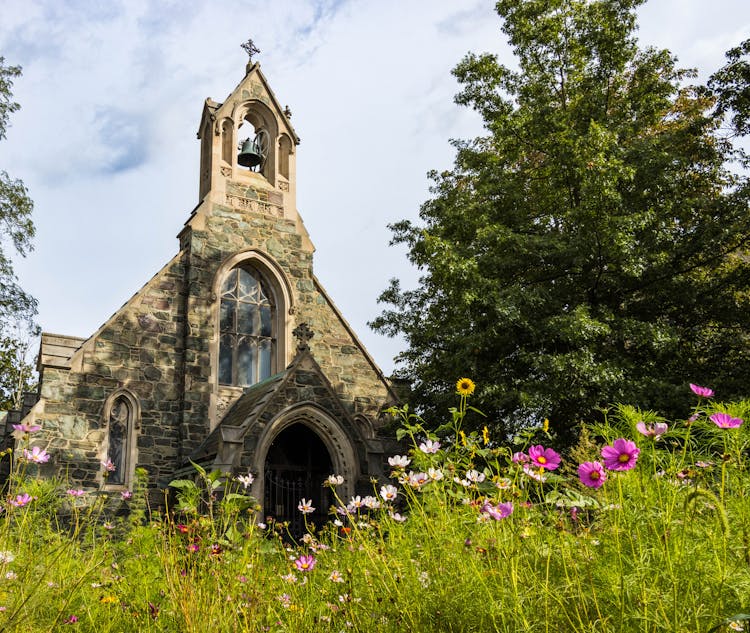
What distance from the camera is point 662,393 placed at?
11078 millimetres

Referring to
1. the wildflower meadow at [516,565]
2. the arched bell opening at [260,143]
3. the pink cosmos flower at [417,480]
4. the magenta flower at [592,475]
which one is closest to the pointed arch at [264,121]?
the arched bell opening at [260,143]

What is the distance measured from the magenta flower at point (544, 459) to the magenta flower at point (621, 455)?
567 mm

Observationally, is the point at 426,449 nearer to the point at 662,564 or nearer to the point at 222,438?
the point at 662,564

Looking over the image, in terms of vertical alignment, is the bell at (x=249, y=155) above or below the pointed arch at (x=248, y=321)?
above

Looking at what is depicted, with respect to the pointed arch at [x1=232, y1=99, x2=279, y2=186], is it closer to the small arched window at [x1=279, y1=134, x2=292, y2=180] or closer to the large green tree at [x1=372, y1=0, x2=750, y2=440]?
the small arched window at [x1=279, y1=134, x2=292, y2=180]

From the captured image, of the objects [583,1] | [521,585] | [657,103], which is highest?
[583,1]

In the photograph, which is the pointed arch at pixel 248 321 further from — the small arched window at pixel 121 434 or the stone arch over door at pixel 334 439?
the stone arch over door at pixel 334 439

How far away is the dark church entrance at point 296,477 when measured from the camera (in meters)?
13.5

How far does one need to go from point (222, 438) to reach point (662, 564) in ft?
32.1

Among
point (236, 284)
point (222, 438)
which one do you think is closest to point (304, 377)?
point (222, 438)

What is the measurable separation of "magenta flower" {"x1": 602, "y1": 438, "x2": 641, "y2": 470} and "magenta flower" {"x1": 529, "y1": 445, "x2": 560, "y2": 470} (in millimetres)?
567

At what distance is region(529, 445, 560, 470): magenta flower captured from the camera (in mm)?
3135

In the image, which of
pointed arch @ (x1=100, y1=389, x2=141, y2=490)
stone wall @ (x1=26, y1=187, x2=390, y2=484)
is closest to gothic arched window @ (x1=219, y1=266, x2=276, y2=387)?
stone wall @ (x1=26, y1=187, x2=390, y2=484)

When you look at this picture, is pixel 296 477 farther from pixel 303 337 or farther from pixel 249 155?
pixel 249 155
